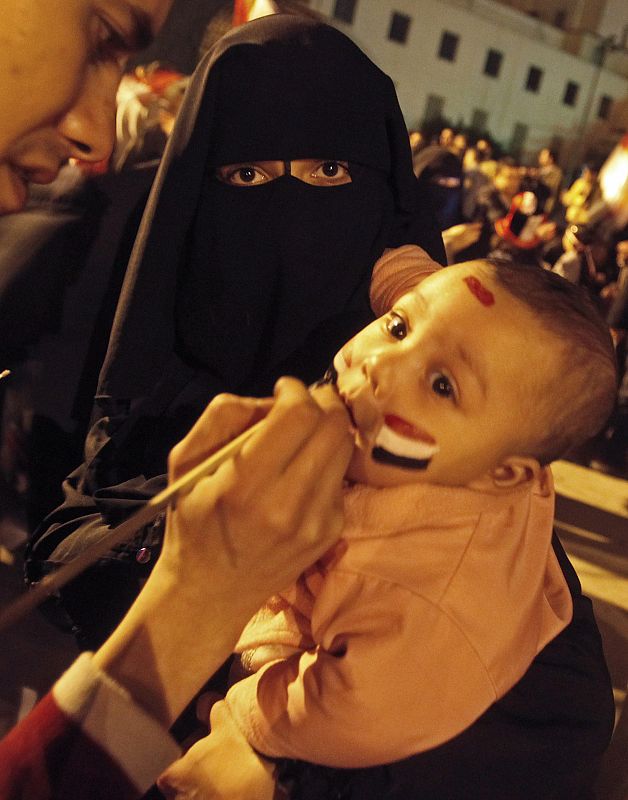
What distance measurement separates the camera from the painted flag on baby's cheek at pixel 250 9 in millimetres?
1836

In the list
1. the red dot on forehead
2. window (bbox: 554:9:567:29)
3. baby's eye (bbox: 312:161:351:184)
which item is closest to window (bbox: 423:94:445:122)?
window (bbox: 554:9:567:29)

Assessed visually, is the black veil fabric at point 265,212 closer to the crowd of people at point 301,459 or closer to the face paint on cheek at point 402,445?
the crowd of people at point 301,459

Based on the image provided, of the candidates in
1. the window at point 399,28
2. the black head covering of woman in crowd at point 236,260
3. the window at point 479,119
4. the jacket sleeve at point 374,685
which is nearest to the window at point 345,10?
the window at point 399,28

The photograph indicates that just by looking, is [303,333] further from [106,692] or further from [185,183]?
[106,692]

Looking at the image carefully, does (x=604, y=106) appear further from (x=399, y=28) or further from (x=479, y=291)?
(x=479, y=291)

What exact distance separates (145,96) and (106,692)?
118 inches

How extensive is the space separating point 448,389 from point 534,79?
3145 cm

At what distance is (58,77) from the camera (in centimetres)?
84

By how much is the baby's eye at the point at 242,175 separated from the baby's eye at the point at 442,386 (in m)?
0.70

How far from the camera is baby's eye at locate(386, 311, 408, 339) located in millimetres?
1043

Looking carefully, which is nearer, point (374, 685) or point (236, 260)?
point (374, 685)

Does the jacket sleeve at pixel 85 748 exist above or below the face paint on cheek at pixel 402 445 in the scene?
below

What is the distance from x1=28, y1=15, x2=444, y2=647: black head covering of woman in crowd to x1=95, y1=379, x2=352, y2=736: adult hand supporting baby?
38 centimetres

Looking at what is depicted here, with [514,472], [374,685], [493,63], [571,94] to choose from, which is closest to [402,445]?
[514,472]
